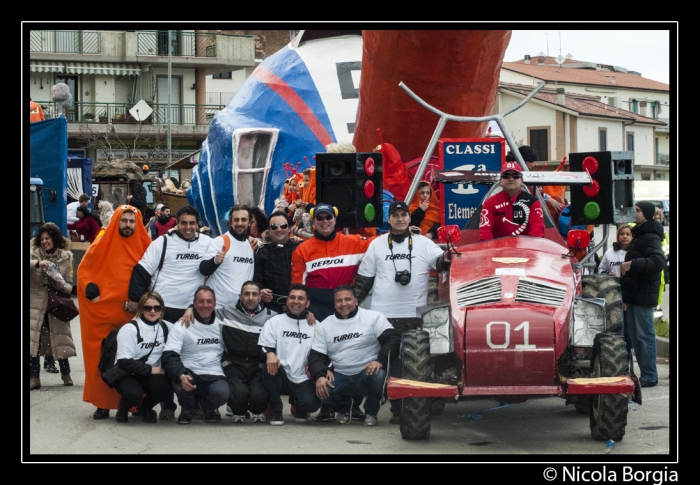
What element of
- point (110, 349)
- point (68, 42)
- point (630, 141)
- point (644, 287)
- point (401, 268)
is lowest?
point (110, 349)

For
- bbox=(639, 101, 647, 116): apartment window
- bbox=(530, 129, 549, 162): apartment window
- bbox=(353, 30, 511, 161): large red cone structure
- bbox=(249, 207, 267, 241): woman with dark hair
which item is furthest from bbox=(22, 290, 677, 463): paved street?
bbox=(639, 101, 647, 116): apartment window

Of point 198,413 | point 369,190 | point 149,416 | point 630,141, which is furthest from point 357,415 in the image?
point 630,141

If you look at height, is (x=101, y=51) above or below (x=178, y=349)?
above

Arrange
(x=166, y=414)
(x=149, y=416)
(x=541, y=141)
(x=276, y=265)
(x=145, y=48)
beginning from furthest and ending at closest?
(x=541, y=141)
(x=145, y=48)
(x=276, y=265)
(x=166, y=414)
(x=149, y=416)

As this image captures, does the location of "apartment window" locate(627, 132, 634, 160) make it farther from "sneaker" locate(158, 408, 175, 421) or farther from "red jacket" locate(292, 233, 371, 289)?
"sneaker" locate(158, 408, 175, 421)

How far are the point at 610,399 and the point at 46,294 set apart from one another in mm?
5745

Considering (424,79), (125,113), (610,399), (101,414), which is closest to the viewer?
(610,399)

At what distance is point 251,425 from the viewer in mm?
9891

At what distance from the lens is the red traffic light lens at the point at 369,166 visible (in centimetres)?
1148

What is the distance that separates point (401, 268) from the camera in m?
10.3

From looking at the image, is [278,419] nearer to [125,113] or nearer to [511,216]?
[511,216]
